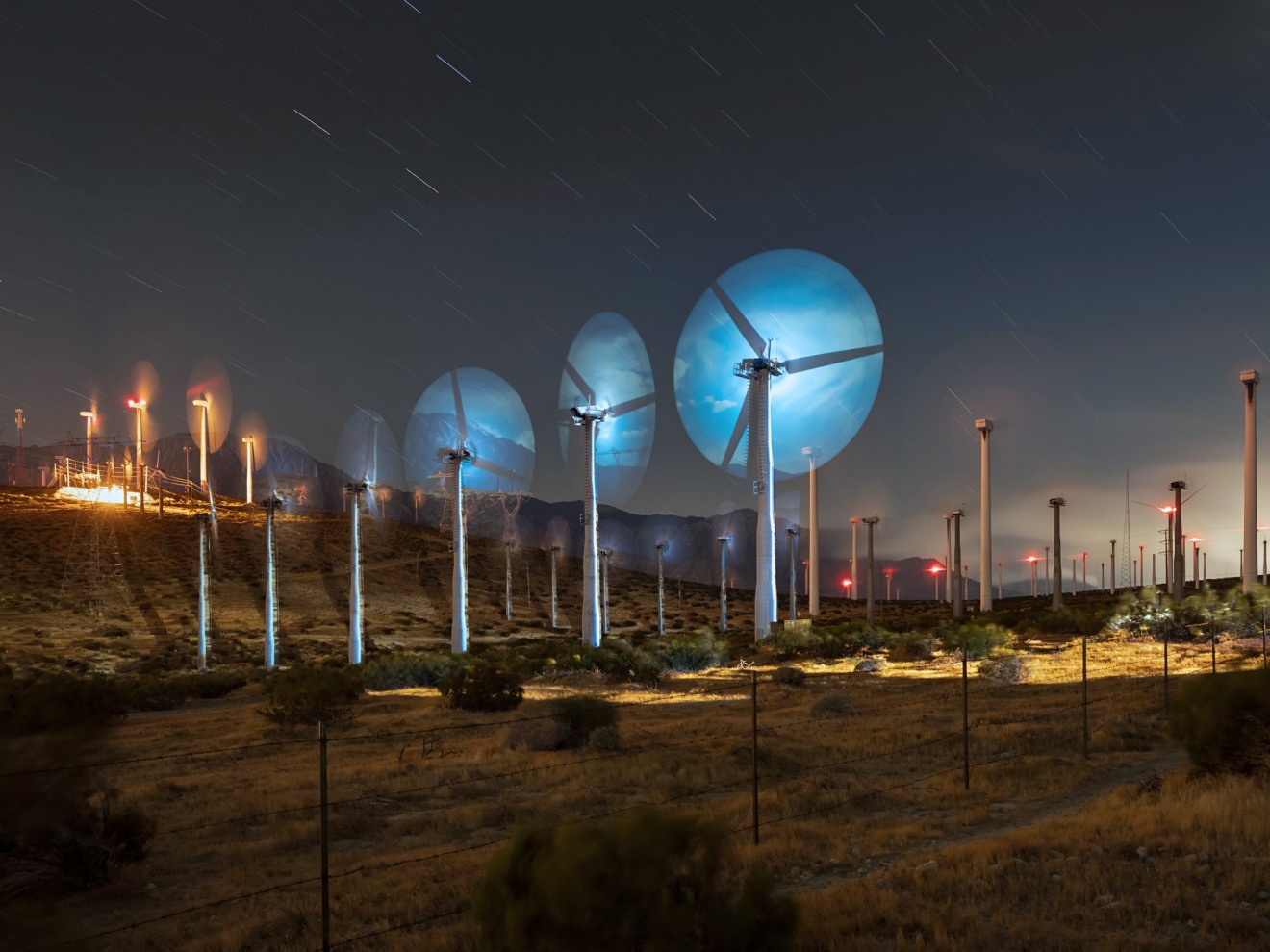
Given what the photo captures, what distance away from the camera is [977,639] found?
49.5 metres

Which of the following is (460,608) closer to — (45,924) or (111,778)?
(111,778)

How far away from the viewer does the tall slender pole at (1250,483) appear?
72.3 metres

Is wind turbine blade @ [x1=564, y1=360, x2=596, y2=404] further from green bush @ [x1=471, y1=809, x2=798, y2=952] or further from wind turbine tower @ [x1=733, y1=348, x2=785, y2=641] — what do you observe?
green bush @ [x1=471, y1=809, x2=798, y2=952]

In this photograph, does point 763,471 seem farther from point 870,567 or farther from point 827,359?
point 870,567

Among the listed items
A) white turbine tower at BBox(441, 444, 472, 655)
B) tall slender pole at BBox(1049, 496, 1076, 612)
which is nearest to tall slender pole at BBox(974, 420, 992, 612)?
tall slender pole at BBox(1049, 496, 1076, 612)

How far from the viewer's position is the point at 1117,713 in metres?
24.8

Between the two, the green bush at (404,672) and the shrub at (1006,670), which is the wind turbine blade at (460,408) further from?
the shrub at (1006,670)

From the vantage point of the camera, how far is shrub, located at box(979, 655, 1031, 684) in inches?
1398

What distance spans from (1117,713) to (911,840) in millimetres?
14342

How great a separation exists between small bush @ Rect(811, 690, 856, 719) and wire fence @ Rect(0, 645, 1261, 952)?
0.07 meters

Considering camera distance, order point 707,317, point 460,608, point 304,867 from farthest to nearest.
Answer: point 707,317 < point 460,608 < point 304,867

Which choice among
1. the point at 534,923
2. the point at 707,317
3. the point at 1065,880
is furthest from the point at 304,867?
the point at 707,317

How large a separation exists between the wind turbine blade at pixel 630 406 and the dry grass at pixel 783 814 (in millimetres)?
40238

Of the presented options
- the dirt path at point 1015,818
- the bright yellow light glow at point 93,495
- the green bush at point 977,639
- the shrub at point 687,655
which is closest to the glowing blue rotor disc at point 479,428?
the shrub at point 687,655
